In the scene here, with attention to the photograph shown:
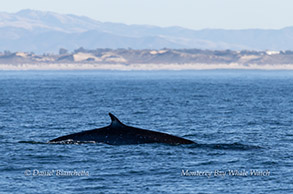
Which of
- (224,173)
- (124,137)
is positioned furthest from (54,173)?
(224,173)

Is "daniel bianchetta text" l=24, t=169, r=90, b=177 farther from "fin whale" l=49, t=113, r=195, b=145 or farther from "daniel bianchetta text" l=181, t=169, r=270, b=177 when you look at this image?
"fin whale" l=49, t=113, r=195, b=145

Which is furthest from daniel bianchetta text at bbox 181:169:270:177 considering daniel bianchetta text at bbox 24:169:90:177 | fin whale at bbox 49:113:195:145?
fin whale at bbox 49:113:195:145

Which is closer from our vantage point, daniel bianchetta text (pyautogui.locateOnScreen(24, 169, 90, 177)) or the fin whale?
daniel bianchetta text (pyautogui.locateOnScreen(24, 169, 90, 177))

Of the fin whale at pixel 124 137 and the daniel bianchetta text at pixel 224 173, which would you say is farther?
the fin whale at pixel 124 137

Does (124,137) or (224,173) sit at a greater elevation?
(124,137)

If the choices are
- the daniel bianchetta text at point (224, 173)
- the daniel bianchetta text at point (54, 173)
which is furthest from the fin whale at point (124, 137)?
the daniel bianchetta text at point (224, 173)

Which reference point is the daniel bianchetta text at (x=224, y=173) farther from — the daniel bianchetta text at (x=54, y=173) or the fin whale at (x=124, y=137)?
the fin whale at (x=124, y=137)

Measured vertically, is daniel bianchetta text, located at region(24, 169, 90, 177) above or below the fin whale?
below

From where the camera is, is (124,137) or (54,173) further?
(124,137)

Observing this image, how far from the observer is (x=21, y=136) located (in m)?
33.8

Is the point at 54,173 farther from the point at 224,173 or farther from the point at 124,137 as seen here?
the point at 224,173

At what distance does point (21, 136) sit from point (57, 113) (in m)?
18.0

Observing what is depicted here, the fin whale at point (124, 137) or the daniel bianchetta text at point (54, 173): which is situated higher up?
the fin whale at point (124, 137)

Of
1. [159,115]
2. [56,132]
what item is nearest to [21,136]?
[56,132]
